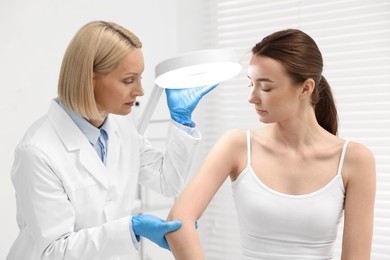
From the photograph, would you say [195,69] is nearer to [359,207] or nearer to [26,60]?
[359,207]

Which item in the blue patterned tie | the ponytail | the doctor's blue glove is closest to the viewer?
the doctor's blue glove

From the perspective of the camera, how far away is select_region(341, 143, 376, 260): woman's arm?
1.37 meters

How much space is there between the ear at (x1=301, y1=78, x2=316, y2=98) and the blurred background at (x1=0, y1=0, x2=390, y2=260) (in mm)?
432

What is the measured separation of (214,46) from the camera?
2.88m

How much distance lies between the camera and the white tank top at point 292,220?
4.51ft

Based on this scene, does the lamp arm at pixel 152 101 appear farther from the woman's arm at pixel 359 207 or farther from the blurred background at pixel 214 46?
the woman's arm at pixel 359 207

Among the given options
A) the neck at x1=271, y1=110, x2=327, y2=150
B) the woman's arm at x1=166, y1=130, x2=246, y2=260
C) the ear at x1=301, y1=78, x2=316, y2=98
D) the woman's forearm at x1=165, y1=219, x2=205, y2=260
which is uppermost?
the ear at x1=301, y1=78, x2=316, y2=98

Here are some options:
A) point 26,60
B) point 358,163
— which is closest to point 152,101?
point 358,163

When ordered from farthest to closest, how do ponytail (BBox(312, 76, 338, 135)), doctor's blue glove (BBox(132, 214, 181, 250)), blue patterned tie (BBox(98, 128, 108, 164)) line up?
blue patterned tie (BBox(98, 128, 108, 164)), ponytail (BBox(312, 76, 338, 135)), doctor's blue glove (BBox(132, 214, 181, 250))

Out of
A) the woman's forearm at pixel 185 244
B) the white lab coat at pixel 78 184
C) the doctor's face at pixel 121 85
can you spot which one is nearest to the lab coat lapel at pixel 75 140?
the white lab coat at pixel 78 184

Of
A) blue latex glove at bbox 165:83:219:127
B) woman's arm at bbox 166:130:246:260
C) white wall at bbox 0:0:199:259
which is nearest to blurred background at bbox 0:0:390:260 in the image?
white wall at bbox 0:0:199:259

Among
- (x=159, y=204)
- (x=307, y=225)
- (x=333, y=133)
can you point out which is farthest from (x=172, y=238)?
(x=159, y=204)

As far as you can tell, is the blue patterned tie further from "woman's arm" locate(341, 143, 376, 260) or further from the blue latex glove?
"woman's arm" locate(341, 143, 376, 260)

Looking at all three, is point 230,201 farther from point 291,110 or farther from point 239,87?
point 291,110
